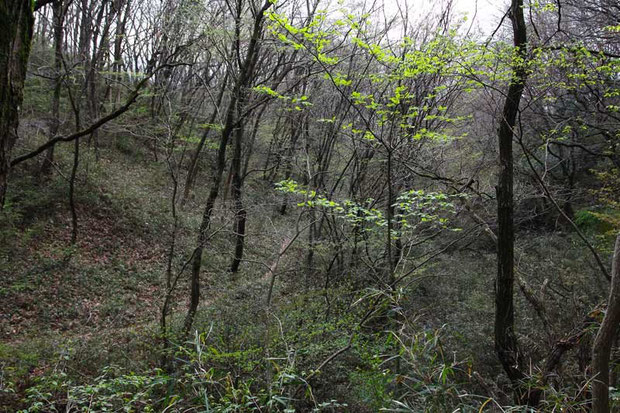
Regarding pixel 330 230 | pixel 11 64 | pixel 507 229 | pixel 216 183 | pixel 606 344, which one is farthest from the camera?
pixel 330 230

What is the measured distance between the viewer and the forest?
148 inches

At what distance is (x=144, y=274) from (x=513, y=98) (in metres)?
10.2

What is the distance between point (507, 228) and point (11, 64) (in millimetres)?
5437

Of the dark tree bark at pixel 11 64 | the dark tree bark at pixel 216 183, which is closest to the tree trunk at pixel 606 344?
the dark tree bark at pixel 11 64

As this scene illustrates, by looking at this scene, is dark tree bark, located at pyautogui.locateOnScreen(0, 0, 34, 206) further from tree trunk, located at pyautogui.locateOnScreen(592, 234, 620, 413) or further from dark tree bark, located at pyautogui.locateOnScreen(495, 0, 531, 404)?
dark tree bark, located at pyautogui.locateOnScreen(495, 0, 531, 404)

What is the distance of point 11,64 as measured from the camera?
5.99 feet

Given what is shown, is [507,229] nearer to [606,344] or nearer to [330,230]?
[606,344]

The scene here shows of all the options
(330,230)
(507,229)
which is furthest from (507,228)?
(330,230)

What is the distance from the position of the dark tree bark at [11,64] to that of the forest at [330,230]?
0.01m

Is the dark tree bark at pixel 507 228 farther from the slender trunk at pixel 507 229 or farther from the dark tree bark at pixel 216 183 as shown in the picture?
the dark tree bark at pixel 216 183

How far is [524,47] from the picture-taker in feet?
17.8

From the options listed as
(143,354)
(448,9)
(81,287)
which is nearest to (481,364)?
(143,354)

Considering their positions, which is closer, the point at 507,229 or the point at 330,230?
the point at 507,229

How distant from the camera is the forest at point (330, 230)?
3.76 meters
